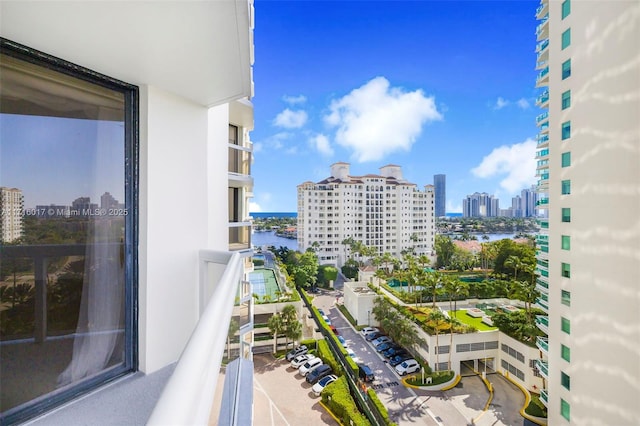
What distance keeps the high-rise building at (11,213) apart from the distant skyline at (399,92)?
29319 mm

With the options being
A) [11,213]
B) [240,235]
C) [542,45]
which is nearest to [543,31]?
[542,45]

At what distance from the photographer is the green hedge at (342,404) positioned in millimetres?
8336

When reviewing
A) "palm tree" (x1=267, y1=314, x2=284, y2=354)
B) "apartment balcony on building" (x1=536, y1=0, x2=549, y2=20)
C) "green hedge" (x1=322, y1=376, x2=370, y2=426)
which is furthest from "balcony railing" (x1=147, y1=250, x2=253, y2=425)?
"palm tree" (x1=267, y1=314, x2=284, y2=354)

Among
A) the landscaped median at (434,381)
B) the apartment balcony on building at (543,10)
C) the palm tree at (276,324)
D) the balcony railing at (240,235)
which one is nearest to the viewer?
the balcony railing at (240,235)

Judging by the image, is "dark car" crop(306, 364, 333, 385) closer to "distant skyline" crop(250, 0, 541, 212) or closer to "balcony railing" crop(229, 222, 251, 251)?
"balcony railing" crop(229, 222, 251, 251)

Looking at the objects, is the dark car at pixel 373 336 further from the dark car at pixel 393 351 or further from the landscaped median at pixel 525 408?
the landscaped median at pixel 525 408

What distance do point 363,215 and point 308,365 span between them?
851 inches

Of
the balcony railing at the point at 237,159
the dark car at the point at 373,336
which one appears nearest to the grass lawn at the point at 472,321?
→ the dark car at the point at 373,336

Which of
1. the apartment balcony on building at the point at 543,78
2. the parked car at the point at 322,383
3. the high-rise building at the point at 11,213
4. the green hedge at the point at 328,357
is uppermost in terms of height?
the apartment balcony on building at the point at 543,78

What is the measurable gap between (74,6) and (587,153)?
7.43m

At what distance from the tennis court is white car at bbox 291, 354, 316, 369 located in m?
3.48

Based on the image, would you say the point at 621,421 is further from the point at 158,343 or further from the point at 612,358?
the point at 158,343

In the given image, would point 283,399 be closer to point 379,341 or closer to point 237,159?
point 379,341

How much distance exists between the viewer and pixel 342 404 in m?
8.67
